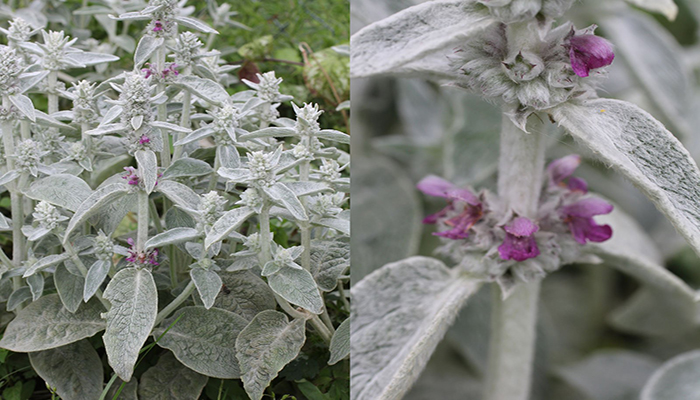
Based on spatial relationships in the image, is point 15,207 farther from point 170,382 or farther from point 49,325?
point 170,382

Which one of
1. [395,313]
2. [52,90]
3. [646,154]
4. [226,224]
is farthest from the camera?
[52,90]

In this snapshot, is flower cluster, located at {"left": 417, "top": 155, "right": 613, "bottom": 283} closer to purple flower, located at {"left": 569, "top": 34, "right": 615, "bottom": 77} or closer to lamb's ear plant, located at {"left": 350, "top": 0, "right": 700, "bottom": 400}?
lamb's ear plant, located at {"left": 350, "top": 0, "right": 700, "bottom": 400}

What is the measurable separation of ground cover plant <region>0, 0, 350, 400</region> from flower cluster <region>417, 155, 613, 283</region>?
15cm

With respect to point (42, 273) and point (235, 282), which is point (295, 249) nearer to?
point (235, 282)

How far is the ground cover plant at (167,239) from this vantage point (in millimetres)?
676

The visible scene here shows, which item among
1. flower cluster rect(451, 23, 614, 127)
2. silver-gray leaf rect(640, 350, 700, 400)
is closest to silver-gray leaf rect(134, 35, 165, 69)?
flower cluster rect(451, 23, 614, 127)

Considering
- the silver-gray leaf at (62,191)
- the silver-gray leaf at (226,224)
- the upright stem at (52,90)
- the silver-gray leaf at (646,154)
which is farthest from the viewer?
the upright stem at (52,90)

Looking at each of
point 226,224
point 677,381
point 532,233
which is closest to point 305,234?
point 226,224

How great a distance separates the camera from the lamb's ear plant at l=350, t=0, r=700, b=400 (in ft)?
1.69

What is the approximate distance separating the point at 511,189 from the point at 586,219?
0.10 meters

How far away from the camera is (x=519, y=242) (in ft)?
2.23

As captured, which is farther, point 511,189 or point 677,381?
point 677,381

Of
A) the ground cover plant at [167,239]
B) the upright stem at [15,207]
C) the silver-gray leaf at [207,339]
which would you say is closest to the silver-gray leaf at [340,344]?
the ground cover plant at [167,239]

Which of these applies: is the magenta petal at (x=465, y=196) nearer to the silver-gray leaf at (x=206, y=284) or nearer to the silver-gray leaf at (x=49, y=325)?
the silver-gray leaf at (x=206, y=284)
